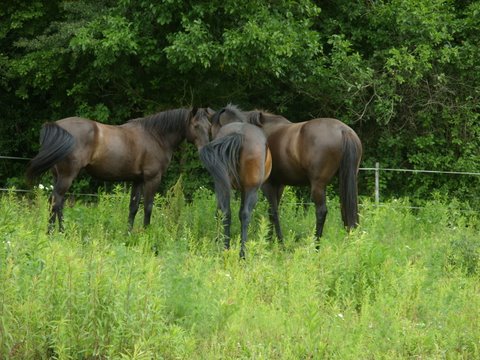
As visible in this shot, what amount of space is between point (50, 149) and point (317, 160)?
11.6ft

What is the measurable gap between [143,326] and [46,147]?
534 centimetres

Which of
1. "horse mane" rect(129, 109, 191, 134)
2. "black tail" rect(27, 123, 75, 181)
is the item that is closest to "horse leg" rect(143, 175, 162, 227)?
"horse mane" rect(129, 109, 191, 134)

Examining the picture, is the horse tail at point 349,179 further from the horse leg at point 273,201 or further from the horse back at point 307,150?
the horse leg at point 273,201

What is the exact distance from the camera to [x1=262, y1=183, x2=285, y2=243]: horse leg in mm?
9984

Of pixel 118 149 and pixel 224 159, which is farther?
pixel 118 149

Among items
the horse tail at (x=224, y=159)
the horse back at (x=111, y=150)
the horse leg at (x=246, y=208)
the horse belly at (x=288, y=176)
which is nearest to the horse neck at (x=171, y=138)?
the horse back at (x=111, y=150)

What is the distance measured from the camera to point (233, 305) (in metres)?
5.29

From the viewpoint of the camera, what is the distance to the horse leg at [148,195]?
10.2 meters

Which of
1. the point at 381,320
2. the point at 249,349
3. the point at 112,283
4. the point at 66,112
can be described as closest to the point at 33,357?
the point at 112,283

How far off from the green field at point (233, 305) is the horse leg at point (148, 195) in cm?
271

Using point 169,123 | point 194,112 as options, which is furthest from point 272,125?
point 169,123

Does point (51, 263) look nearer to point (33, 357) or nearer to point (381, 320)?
point (33, 357)

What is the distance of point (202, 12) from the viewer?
13281mm

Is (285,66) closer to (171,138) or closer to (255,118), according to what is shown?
(255,118)
